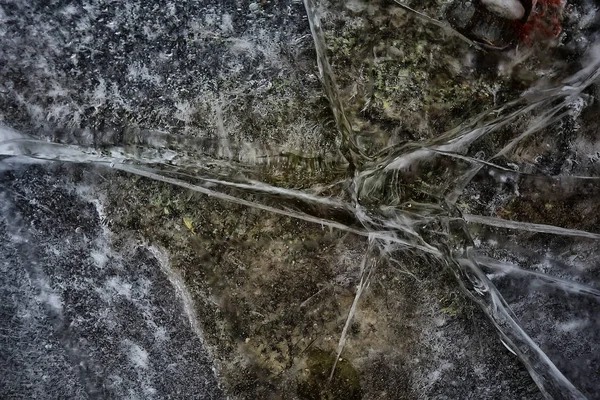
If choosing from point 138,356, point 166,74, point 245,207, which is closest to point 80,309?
point 138,356

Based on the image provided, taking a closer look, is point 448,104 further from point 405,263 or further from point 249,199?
point 249,199

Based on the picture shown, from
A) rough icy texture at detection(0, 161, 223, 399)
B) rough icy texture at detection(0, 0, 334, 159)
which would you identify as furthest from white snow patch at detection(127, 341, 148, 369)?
rough icy texture at detection(0, 0, 334, 159)

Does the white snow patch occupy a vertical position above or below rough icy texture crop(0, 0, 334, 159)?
below

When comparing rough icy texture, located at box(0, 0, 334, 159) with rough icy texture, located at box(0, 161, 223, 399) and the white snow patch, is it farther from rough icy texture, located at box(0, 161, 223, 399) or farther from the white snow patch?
the white snow patch

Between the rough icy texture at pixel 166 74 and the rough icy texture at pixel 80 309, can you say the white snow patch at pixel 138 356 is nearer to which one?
the rough icy texture at pixel 80 309

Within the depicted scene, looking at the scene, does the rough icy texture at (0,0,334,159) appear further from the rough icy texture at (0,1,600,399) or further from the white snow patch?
the white snow patch

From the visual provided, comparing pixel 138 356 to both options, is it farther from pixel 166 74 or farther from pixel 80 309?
pixel 166 74

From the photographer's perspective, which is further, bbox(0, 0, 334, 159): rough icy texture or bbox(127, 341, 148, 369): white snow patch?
bbox(127, 341, 148, 369): white snow patch

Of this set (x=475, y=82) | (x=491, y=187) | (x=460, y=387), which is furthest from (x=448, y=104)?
(x=460, y=387)
